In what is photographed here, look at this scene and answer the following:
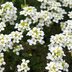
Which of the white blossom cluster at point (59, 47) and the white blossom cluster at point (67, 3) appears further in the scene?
the white blossom cluster at point (67, 3)

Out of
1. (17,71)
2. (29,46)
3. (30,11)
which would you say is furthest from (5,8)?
(17,71)

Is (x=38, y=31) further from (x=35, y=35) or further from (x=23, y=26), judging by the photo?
(x=23, y=26)

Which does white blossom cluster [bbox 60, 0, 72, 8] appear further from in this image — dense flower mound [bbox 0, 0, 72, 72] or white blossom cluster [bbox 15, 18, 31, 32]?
white blossom cluster [bbox 15, 18, 31, 32]

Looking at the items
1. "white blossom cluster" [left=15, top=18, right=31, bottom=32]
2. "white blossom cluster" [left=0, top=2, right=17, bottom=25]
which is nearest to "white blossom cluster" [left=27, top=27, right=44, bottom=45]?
"white blossom cluster" [left=15, top=18, right=31, bottom=32]

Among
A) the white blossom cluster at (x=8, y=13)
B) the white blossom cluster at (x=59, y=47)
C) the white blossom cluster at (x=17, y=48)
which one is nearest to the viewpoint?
the white blossom cluster at (x=59, y=47)

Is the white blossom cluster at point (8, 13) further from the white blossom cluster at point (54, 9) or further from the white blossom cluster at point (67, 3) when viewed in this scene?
the white blossom cluster at point (67, 3)

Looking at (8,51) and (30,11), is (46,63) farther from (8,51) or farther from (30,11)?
(30,11)

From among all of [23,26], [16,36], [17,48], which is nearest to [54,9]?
[23,26]

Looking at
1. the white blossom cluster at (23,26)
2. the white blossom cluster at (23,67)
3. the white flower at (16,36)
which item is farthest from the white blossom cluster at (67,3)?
the white blossom cluster at (23,67)
